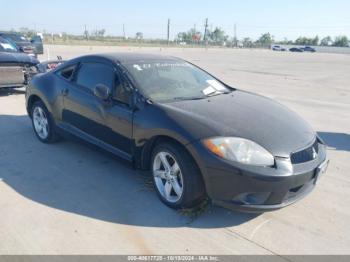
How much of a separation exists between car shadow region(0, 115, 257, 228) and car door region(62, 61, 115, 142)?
0.31 m

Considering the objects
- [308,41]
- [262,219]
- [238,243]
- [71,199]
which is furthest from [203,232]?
[308,41]

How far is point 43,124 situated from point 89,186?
199 centimetres

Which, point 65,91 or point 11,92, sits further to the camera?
point 11,92

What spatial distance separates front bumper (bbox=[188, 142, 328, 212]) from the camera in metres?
2.81

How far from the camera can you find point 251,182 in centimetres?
282

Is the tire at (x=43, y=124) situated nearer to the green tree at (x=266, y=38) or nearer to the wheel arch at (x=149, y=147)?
the wheel arch at (x=149, y=147)

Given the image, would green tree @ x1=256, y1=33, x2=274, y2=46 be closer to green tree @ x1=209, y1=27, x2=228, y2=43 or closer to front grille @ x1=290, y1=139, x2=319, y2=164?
green tree @ x1=209, y1=27, x2=228, y2=43

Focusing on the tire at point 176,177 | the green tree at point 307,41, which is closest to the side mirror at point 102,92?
the tire at point 176,177

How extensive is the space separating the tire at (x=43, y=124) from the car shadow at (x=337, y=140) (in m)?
4.46

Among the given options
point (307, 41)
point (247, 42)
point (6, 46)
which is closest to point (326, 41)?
point (307, 41)

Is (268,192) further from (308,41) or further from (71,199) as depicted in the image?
(308,41)

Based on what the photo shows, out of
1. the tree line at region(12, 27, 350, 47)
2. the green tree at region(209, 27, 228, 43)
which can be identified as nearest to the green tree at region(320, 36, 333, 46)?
the tree line at region(12, 27, 350, 47)

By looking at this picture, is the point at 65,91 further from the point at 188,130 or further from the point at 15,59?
the point at 15,59

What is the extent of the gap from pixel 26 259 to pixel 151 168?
1.47 meters
